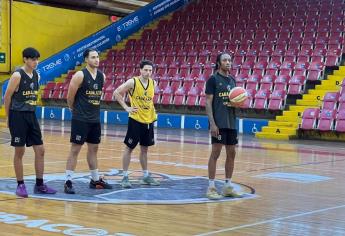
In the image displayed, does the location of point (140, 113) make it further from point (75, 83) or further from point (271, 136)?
point (271, 136)

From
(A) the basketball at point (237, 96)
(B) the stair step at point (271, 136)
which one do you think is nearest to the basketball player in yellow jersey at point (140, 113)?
(A) the basketball at point (237, 96)

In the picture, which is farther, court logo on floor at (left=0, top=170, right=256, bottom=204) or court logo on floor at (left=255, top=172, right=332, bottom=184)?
court logo on floor at (left=255, top=172, right=332, bottom=184)

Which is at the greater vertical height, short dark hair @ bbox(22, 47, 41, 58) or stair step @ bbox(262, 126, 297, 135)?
short dark hair @ bbox(22, 47, 41, 58)

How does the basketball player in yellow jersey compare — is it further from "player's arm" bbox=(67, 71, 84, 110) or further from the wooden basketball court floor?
the wooden basketball court floor

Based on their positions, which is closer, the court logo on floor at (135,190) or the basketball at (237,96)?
the court logo on floor at (135,190)

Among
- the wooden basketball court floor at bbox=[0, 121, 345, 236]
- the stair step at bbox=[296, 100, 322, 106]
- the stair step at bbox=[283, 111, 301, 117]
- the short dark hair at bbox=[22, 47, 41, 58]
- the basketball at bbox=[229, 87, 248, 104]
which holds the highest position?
the short dark hair at bbox=[22, 47, 41, 58]

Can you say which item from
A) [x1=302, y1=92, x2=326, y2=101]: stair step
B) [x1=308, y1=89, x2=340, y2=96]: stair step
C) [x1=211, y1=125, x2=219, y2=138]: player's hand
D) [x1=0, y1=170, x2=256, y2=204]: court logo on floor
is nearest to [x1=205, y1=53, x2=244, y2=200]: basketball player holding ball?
[x1=211, y1=125, x2=219, y2=138]: player's hand

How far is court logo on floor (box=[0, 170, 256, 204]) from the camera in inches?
286

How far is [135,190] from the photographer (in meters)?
7.96

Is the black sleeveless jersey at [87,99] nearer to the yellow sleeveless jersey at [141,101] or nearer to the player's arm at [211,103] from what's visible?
the yellow sleeveless jersey at [141,101]

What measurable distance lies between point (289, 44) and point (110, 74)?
7.41 m

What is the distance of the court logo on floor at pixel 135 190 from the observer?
23.9 ft

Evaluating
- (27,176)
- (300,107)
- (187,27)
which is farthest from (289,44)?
(27,176)

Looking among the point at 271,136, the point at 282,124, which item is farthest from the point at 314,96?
the point at 271,136
